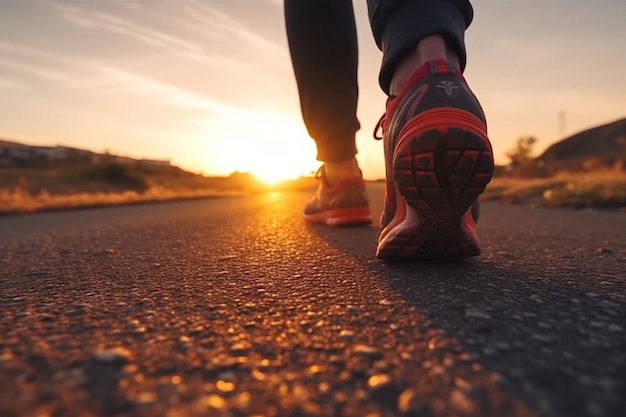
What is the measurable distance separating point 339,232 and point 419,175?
109 cm

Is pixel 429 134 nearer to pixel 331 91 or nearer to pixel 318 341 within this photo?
pixel 318 341

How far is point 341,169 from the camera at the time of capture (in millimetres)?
2102

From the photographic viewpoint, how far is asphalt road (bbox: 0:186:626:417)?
0.44m

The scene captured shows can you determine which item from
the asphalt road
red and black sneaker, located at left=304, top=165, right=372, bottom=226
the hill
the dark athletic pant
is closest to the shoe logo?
the dark athletic pant

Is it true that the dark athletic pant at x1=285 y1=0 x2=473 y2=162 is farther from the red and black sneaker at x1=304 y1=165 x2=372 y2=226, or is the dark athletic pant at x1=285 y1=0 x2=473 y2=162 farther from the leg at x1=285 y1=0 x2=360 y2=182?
the red and black sneaker at x1=304 y1=165 x2=372 y2=226

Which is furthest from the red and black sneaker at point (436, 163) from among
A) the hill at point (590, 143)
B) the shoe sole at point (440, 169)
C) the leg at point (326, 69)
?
the hill at point (590, 143)

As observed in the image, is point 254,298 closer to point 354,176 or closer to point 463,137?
point 463,137

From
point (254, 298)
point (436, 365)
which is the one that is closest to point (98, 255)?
point (254, 298)

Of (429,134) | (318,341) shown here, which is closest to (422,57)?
(429,134)

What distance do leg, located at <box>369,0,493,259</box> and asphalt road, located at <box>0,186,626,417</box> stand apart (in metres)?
0.10

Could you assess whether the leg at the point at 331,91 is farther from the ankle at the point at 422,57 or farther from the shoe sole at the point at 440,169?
the shoe sole at the point at 440,169

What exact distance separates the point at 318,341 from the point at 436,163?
49cm

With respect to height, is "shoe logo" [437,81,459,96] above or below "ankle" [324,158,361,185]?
above

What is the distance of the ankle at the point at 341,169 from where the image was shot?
6.88 ft
